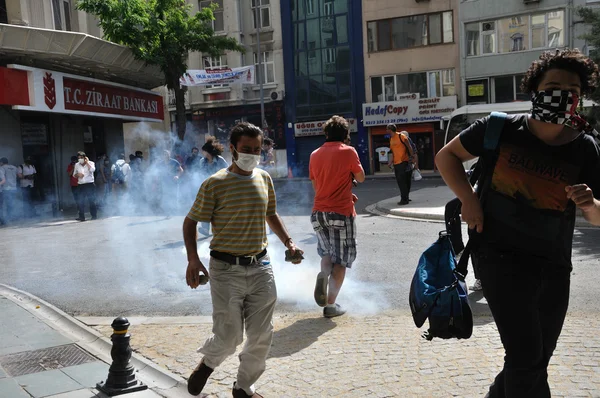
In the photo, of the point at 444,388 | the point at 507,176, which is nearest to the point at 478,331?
the point at 444,388

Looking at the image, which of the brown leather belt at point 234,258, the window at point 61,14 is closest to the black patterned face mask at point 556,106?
the brown leather belt at point 234,258

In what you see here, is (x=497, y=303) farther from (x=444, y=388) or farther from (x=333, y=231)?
(x=333, y=231)

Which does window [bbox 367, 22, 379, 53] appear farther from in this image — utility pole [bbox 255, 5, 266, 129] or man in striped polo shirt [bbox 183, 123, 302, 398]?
man in striped polo shirt [bbox 183, 123, 302, 398]

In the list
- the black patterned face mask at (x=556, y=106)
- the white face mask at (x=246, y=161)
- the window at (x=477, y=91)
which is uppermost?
the window at (x=477, y=91)

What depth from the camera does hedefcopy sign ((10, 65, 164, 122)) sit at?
1744 cm

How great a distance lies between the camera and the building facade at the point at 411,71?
Result: 32.0 metres

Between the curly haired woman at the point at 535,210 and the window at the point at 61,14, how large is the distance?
21.7m

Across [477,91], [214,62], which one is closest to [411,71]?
[477,91]

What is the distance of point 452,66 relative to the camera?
31938 mm

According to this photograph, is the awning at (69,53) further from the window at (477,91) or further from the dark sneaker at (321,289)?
the window at (477,91)

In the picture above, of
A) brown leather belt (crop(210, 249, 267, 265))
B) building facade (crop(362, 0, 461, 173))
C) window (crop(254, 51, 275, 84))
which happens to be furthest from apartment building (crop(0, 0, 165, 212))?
brown leather belt (crop(210, 249, 267, 265))

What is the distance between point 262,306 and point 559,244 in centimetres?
170

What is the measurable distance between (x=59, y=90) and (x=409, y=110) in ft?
63.9

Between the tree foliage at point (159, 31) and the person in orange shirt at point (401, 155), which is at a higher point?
the tree foliage at point (159, 31)
